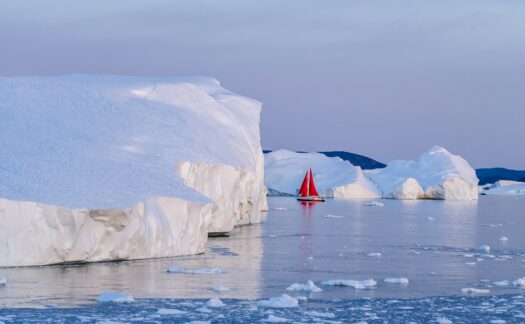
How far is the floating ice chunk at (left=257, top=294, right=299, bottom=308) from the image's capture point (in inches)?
523

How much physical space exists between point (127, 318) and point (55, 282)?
3.65m

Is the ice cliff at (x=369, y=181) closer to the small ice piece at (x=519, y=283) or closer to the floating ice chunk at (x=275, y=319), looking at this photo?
the small ice piece at (x=519, y=283)

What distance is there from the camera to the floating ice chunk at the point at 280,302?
13.3 m

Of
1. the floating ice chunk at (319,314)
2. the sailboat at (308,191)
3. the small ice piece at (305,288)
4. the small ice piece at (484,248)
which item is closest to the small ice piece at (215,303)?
the floating ice chunk at (319,314)

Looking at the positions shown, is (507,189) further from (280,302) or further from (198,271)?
(280,302)

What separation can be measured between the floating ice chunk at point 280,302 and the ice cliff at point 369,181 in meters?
68.1

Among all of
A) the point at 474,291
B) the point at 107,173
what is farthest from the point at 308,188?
the point at 474,291

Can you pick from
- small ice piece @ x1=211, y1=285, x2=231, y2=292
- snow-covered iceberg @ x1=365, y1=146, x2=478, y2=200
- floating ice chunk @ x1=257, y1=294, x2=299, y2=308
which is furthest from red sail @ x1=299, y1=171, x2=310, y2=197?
floating ice chunk @ x1=257, y1=294, x2=299, y2=308

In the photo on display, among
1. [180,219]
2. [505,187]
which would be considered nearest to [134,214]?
[180,219]

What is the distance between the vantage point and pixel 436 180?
82.2 metres

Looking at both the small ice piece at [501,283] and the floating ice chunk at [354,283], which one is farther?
the small ice piece at [501,283]

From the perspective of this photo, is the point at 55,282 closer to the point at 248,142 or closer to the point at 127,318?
the point at 127,318

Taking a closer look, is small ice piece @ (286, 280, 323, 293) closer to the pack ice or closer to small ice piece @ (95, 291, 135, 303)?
small ice piece @ (95, 291, 135, 303)

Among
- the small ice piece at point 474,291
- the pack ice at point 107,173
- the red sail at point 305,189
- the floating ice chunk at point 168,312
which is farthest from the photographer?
the red sail at point 305,189
